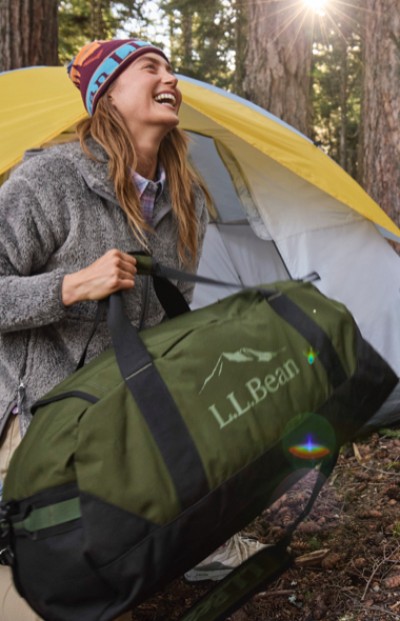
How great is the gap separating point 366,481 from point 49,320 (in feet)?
5.81

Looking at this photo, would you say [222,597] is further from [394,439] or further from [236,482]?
[394,439]

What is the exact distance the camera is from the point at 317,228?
3275mm

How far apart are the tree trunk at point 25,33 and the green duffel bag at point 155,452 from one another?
3.46 metres

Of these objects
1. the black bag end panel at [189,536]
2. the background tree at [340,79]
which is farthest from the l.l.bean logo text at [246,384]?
the background tree at [340,79]

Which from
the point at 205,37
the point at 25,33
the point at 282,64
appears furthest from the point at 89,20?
the point at 282,64

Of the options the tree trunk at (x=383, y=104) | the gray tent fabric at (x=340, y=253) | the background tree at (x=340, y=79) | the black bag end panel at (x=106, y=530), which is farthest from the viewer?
the background tree at (x=340, y=79)

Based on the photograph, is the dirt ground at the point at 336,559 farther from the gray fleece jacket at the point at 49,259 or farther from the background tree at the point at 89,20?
the background tree at the point at 89,20

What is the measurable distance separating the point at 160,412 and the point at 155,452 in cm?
8

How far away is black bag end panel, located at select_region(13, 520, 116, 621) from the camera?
127cm

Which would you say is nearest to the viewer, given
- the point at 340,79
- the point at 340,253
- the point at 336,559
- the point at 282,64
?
the point at 336,559

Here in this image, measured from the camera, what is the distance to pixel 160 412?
4.33 feet

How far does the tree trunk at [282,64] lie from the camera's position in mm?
4562

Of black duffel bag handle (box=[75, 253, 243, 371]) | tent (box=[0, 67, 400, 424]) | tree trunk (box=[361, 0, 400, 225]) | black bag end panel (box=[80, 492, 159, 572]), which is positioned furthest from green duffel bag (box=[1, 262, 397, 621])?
tree trunk (box=[361, 0, 400, 225])

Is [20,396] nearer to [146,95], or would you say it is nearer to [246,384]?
[246,384]
